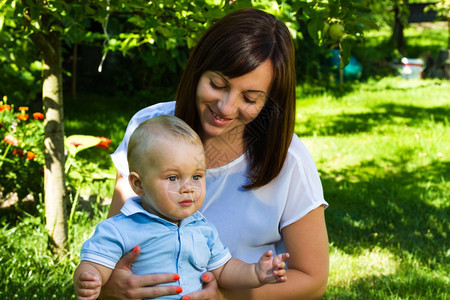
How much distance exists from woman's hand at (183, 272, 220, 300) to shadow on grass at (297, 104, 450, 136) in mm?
4935

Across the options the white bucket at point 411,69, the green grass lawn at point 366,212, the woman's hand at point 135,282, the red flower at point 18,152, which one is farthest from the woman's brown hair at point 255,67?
the white bucket at point 411,69

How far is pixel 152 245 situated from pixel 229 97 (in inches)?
18.5

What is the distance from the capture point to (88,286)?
1478 millimetres

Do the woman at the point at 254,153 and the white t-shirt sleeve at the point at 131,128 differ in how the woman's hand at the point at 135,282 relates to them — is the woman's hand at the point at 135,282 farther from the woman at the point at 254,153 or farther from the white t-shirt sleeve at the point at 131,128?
the white t-shirt sleeve at the point at 131,128

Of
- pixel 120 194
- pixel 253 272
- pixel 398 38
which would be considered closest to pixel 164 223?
pixel 253 272

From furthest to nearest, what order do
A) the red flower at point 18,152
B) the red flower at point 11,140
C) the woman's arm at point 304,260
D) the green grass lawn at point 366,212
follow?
the red flower at point 18,152 < the red flower at point 11,140 < the green grass lawn at point 366,212 < the woman's arm at point 304,260

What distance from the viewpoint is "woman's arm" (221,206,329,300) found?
184 centimetres

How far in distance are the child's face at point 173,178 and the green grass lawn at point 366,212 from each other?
1436 mm

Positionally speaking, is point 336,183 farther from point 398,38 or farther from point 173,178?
point 398,38

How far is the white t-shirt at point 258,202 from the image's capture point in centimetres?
186

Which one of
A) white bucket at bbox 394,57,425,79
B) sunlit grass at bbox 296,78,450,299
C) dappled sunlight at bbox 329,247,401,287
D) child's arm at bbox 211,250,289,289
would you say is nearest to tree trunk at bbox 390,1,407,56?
white bucket at bbox 394,57,425,79

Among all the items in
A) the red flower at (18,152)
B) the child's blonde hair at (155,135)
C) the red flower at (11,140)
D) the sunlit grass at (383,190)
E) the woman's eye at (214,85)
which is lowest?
the sunlit grass at (383,190)

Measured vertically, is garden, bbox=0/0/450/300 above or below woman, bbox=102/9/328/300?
below

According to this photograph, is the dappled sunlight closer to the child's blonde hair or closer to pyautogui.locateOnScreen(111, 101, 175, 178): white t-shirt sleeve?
pyautogui.locateOnScreen(111, 101, 175, 178): white t-shirt sleeve
